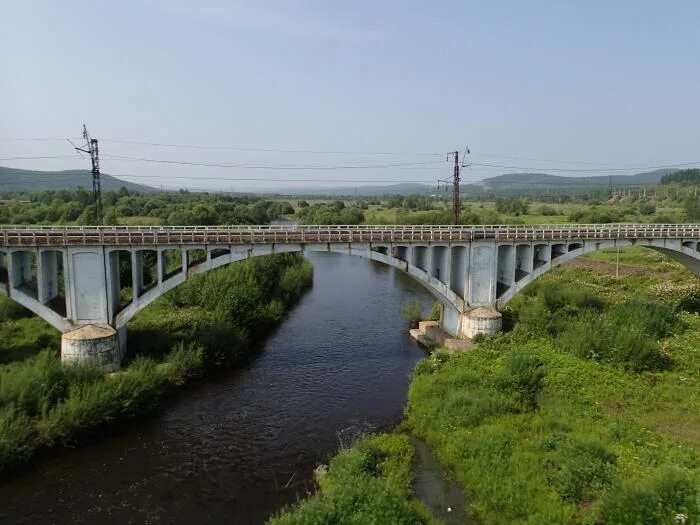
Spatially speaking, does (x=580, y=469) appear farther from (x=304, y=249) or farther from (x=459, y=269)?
(x=459, y=269)

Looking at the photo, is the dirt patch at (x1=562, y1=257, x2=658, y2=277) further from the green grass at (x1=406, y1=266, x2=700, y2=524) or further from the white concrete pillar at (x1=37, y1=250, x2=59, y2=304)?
the white concrete pillar at (x1=37, y1=250, x2=59, y2=304)

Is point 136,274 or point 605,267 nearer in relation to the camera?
point 136,274

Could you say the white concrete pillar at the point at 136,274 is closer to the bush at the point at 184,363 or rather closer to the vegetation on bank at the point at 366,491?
the bush at the point at 184,363

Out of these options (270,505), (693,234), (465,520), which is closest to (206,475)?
(270,505)

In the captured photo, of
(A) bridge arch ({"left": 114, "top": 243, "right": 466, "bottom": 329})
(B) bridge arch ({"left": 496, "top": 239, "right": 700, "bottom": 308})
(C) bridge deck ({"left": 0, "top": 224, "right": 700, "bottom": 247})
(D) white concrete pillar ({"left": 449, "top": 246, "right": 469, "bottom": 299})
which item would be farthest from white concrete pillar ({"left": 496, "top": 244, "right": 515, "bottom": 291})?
(A) bridge arch ({"left": 114, "top": 243, "right": 466, "bottom": 329})

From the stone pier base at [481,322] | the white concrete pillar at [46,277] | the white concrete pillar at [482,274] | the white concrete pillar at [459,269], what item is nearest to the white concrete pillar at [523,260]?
the white concrete pillar at [482,274]

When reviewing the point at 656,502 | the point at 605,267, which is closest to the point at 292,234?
the point at 656,502

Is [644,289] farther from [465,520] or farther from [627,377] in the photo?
[465,520]
